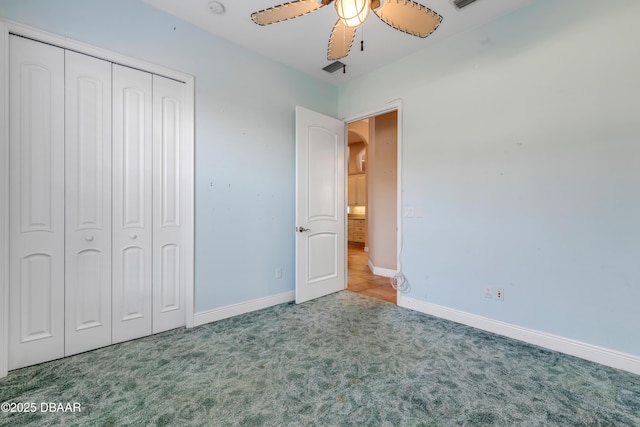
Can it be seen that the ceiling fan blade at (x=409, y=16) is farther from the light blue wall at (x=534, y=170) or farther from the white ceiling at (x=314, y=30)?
the light blue wall at (x=534, y=170)

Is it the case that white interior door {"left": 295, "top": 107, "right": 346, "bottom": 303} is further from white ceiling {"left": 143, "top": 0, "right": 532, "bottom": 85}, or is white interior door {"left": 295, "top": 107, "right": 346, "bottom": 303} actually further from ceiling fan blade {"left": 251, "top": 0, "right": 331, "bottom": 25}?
ceiling fan blade {"left": 251, "top": 0, "right": 331, "bottom": 25}

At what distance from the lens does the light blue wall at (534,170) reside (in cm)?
205

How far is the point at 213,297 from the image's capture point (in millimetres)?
2861

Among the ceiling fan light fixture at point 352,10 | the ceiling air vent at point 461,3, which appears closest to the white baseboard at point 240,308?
the ceiling fan light fixture at point 352,10

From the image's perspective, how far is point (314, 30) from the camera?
2742mm

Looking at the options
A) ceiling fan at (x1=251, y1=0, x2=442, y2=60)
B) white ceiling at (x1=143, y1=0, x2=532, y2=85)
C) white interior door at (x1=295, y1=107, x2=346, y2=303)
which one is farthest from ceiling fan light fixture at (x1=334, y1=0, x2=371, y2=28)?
white interior door at (x1=295, y1=107, x2=346, y2=303)

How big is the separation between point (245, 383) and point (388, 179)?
382 centimetres

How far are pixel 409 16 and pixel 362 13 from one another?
0.33 meters

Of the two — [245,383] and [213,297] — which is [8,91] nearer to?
[213,297]

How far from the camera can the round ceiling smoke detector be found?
94.1 inches

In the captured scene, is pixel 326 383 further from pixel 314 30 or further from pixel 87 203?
pixel 314 30

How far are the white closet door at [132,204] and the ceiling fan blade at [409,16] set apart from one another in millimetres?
2067

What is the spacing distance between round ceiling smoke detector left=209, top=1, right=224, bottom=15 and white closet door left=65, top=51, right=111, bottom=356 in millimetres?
996

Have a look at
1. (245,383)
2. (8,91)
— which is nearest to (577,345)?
(245,383)
